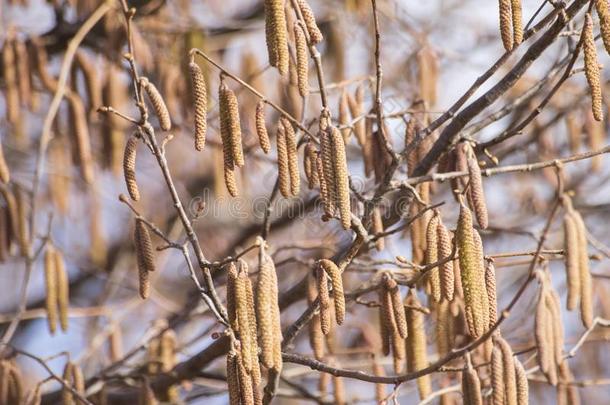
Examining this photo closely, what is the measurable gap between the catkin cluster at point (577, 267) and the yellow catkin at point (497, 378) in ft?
0.57

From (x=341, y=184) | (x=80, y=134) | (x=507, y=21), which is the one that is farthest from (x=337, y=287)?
(x=80, y=134)

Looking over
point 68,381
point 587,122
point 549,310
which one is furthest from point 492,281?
point 587,122

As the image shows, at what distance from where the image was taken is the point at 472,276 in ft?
6.14

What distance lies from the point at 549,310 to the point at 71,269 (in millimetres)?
4279

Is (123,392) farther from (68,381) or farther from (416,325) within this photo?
(416,325)

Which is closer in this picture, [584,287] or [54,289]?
[584,287]

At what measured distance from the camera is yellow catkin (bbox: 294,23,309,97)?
2072mm

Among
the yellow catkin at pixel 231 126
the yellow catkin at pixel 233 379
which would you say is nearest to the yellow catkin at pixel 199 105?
the yellow catkin at pixel 231 126

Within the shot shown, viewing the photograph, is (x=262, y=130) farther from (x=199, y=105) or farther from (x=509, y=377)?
(x=509, y=377)

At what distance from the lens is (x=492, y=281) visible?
6.57ft

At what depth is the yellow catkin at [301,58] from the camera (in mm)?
2072

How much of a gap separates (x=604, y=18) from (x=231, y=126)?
781mm

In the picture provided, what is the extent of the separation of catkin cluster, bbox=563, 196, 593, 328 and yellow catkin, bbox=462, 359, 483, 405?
23 centimetres

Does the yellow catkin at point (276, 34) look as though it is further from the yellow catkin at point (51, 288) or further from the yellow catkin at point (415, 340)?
the yellow catkin at point (51, 288)
